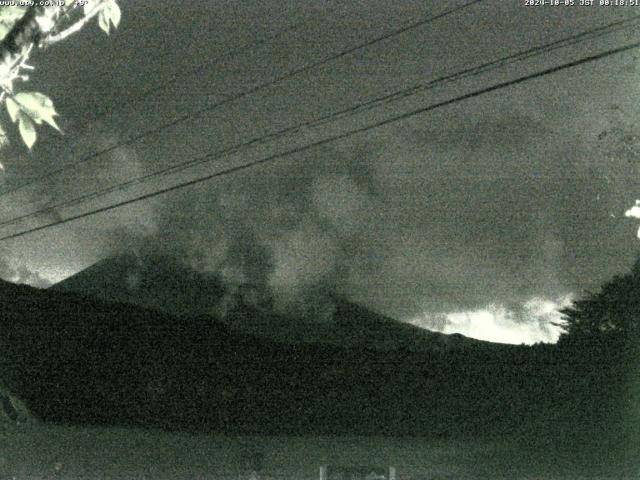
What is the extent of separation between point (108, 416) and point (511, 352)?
1064cm

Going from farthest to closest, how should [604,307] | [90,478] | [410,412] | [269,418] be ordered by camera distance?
[604,307], [410,412], [269,418], [90,478]

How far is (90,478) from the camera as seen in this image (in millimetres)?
12719

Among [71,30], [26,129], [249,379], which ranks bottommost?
[26,129]

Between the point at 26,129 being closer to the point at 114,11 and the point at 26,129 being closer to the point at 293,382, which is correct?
the point at 114,11

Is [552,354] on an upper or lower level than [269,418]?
upper

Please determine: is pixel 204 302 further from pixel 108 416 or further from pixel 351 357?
pixel 108 416

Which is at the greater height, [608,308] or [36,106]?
[608,308]

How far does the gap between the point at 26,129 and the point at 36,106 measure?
0.27 feet

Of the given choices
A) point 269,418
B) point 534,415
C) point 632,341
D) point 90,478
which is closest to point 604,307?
point 632,341

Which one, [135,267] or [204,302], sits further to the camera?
[135,267]

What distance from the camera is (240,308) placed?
27344 mm

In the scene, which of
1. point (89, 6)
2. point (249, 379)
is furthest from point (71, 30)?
point (249, 379)

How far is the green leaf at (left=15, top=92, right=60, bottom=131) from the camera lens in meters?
2.35

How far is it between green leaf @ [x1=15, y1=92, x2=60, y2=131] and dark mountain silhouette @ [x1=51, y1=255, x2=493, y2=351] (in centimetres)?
2085
